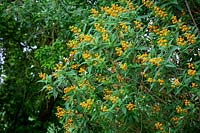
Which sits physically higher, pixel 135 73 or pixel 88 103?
pixel 135 73

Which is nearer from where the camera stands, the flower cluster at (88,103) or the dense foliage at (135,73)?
the dense foliage at (135,73)

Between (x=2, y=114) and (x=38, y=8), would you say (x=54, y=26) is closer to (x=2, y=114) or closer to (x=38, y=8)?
(x=38, y=8)

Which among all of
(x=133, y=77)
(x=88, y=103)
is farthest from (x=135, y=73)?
(x=88, y=103)

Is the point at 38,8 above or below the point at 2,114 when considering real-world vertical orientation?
above

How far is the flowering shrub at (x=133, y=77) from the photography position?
2.49m

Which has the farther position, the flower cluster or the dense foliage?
the flower cluster

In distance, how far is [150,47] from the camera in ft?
8.74

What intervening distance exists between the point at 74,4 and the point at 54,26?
63 centimetres

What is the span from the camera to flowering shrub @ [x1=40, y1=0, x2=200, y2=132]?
249cm

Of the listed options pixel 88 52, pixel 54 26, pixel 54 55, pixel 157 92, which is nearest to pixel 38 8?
pixel 54 26

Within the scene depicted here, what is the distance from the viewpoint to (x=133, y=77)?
8.60 ft

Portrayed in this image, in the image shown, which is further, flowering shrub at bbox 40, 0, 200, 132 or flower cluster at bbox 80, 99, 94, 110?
flower cluster at bbox 80, 99, 94, 110

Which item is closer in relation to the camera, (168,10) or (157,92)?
(157,92)

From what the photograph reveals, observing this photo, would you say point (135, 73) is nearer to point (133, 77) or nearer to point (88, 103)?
point (133, 77)
